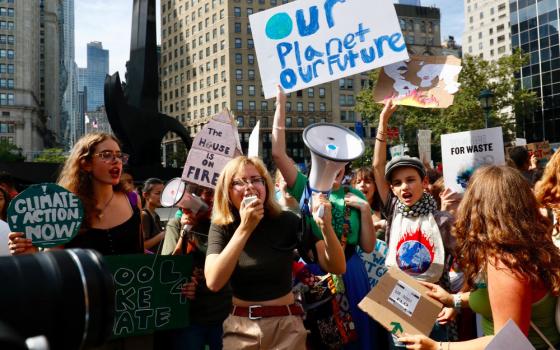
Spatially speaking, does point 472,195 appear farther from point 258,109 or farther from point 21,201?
point 258,109

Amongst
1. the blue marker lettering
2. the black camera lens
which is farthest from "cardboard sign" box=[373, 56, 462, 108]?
the black camera lens

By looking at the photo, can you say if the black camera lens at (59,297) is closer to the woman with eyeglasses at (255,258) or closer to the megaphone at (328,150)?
the woman with eyeglasses at (255,258)

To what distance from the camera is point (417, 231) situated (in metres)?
3.76

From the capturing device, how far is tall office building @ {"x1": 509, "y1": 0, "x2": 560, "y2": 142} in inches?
2058

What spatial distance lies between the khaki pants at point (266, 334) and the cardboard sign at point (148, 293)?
29.6 inches

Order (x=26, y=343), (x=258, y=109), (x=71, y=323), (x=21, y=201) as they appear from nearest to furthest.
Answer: (x=26, y=343) < (x=71, y=323) < (x=21, y=201) < (x=258, y=109)

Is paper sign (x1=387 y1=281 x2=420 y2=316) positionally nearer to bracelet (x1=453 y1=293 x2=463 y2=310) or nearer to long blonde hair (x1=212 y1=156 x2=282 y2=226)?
bracelet (x1=453 y1=293 x2=463 y2=310)

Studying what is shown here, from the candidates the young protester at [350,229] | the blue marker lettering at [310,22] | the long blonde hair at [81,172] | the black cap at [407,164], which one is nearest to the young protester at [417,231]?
the black cap at [407,164]

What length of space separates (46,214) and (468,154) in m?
3.58

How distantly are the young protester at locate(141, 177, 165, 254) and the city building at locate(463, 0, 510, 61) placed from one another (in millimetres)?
106468

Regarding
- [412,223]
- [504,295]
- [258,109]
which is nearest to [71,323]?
[504,295]

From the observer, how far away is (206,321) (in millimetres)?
3627

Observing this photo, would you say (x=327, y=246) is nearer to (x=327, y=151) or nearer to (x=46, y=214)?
(x=327, y=151)

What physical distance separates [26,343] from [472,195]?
6.85ft
